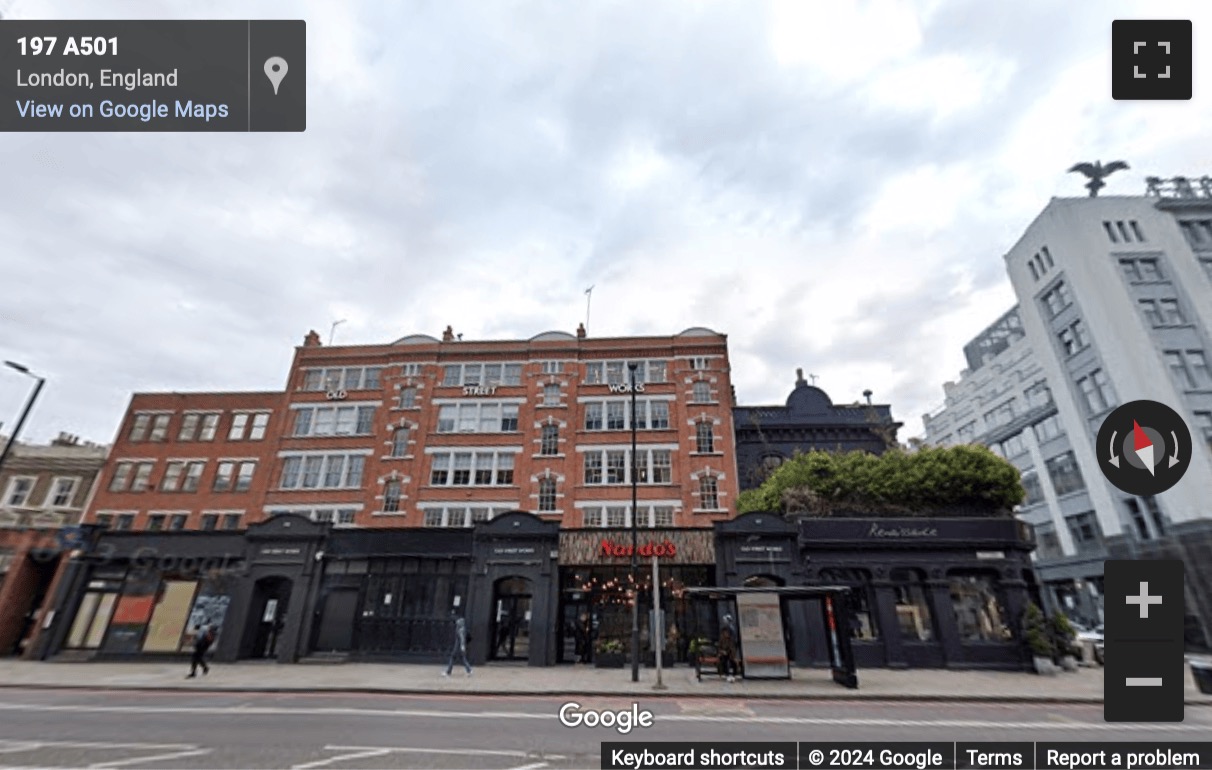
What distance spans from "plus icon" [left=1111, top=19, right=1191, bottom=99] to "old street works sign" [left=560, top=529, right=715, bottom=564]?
1988 cm

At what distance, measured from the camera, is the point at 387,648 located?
22.1 meters

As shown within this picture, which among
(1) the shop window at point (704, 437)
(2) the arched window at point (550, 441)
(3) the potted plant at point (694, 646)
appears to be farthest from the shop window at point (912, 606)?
(2) the arched window at point (550, 441)

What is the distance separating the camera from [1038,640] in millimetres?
18688

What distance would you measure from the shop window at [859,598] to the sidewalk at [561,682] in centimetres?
127

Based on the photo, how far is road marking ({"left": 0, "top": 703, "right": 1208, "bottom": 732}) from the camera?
1073 cm

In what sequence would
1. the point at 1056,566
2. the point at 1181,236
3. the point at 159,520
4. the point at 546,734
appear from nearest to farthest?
1. the point at 1181,236
2. the point at 546,734
3. the point at 159,520
4. the point at 1056,566

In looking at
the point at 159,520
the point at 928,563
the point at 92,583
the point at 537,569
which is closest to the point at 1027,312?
the point at 928,563

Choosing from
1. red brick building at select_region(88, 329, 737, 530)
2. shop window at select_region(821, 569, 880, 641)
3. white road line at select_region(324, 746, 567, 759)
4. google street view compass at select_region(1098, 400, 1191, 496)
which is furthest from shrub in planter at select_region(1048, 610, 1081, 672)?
google street view compass at select_region(1098, 400, 1191, 496)

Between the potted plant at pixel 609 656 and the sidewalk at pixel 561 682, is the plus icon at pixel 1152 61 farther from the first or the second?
the potted plant at pixel 609 656

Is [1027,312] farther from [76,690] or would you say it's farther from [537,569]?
[76,690]

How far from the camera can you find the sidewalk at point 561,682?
14680 mm

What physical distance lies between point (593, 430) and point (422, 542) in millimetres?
11515

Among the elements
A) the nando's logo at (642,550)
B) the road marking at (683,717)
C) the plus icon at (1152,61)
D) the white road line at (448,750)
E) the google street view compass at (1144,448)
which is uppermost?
the plus icon at (1152,61)

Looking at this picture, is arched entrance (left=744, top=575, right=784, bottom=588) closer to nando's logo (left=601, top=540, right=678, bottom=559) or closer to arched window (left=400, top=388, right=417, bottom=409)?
nando's logo (left=601, top=540, right=678, bottom=559)
